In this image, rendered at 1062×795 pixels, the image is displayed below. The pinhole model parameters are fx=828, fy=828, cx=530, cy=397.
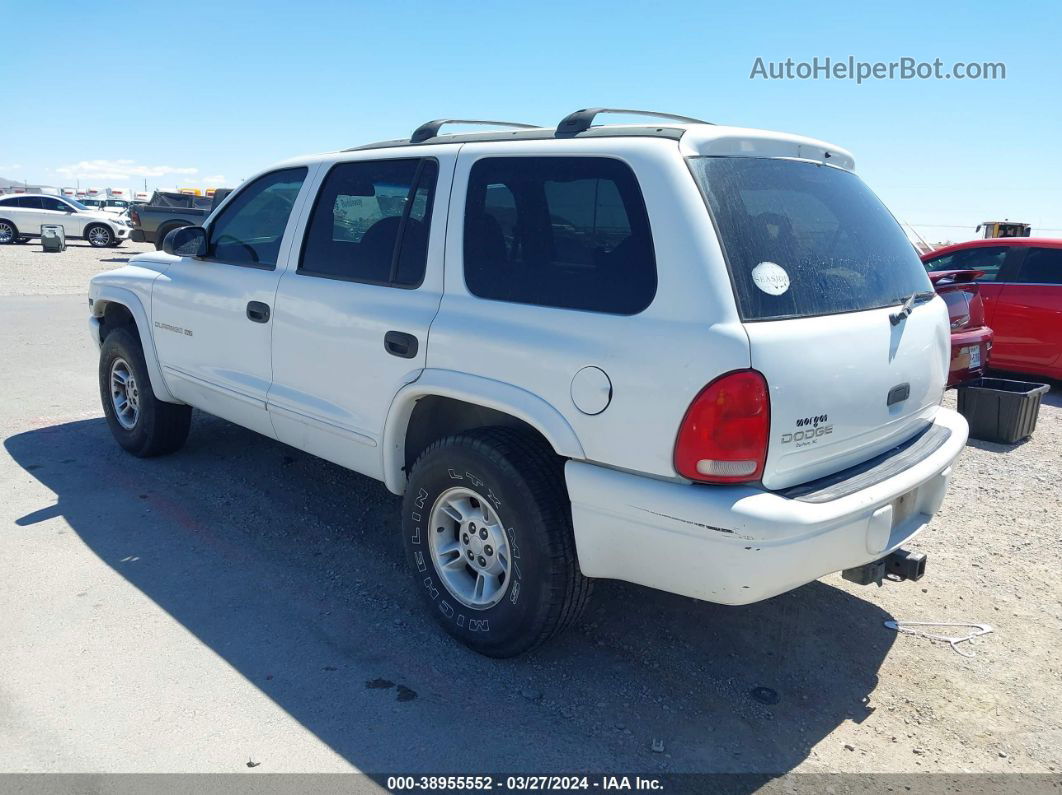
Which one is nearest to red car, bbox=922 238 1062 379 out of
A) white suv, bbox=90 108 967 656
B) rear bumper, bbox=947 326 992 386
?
rear bumper, bbox=947 326 992 386

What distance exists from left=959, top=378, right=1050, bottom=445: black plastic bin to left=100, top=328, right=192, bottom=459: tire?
19.8ft

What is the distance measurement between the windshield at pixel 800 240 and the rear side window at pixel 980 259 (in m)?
6.29

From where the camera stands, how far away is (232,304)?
4.42 m

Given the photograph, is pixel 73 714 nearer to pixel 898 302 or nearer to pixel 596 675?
pixel 596 675

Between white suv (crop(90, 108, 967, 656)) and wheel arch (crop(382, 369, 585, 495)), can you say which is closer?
white suv (crop(90, 108, 967, 656))

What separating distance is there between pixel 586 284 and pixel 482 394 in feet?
1.88

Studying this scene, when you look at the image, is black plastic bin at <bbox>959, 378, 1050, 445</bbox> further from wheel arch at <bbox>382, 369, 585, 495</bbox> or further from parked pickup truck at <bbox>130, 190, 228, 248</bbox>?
parked pickup truck at <bbox>130, 190, 228, 248</bbox>

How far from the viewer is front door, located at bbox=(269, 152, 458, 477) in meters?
3.50

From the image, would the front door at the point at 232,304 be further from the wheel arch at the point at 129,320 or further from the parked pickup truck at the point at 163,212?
the parked pickup truck at the point at 163,212

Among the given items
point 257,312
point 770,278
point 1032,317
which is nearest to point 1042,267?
point 1032,317

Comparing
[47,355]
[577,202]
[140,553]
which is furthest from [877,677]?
[47,355]

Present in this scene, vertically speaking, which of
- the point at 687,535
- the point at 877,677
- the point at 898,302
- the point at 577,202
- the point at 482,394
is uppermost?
the point at 577,202

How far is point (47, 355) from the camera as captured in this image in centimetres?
863

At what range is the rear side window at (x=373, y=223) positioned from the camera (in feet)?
11.8
